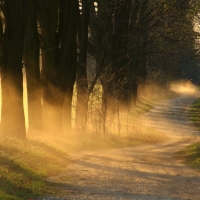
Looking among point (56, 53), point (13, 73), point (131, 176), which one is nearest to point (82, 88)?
point (56, 53)

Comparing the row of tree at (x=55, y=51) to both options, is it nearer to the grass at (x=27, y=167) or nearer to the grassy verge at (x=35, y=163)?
the grassy verge at (x=35, y=163)

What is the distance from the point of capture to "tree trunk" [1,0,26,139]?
61.5 feet

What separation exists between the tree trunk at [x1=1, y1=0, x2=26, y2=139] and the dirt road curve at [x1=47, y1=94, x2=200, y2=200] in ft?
7.47

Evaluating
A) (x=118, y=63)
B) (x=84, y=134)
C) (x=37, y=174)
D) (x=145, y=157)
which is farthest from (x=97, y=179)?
(x=118, y=63)

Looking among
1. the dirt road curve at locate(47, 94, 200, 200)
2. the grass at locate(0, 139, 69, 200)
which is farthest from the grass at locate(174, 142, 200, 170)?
the grass at locate(0, 139, 69, 200)

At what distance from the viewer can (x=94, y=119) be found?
28734 mm

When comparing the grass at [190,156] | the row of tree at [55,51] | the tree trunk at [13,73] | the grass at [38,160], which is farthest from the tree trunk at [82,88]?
the tree trunk at [13,73]

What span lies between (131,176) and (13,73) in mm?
5192

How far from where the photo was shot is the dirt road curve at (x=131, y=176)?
521 inches

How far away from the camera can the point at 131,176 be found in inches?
642

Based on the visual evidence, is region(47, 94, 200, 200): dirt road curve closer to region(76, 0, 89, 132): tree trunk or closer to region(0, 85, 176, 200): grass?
region(0, 85, 176, 200): grass

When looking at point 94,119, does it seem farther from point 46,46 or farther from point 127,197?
point 127,197

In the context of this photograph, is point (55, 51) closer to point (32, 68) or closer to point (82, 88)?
point (32, 68)

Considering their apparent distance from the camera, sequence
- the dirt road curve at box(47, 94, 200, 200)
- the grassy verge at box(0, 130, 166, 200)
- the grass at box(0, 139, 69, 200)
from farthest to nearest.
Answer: the dirt road curve at box(47, 94, 200, 200)
the grassy verge at box(0, 130, 166, 200)
the grass at box(0, 139, 69, 200)
